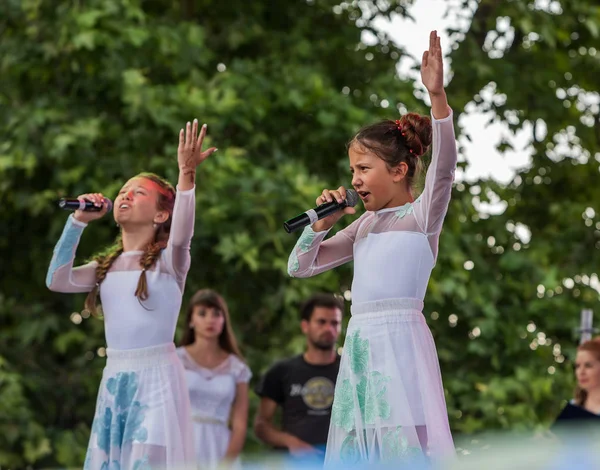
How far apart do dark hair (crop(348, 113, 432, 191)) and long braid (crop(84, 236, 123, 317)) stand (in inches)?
39.6

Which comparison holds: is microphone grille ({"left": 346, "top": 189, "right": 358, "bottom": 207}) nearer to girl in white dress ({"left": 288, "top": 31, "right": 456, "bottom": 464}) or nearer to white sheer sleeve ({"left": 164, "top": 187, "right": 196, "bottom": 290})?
girl in white dress ({"left": 288, "top": 31, "right": 456, "bottom": 464})

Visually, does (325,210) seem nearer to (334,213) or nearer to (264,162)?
(334,213)

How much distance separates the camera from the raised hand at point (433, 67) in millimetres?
2307

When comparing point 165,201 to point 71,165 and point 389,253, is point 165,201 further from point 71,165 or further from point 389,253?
point 71,165

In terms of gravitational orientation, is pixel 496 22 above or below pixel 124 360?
above

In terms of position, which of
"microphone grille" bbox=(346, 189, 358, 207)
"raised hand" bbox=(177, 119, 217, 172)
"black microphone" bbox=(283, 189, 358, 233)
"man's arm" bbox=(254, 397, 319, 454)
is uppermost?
"raised hand" bbox=(177, 119, 217, 172)

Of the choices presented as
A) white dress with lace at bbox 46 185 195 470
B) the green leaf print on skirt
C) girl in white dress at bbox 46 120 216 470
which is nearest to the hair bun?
the green leaf print on skirt

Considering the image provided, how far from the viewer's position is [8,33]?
602cm

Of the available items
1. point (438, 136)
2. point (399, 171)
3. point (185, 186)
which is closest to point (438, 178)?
point (438, 136)

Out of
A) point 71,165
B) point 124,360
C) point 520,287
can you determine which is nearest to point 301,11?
point 71,165

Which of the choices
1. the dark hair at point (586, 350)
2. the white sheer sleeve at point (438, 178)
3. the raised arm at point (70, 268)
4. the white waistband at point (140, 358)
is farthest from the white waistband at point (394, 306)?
the dark hair at point (586, 350)

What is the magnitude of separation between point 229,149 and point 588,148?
2.50m

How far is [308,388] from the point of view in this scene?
15.0 ft

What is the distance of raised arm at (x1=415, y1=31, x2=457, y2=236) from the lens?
90.9 inches
